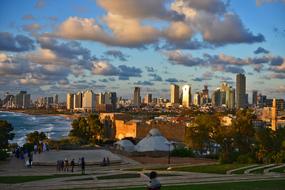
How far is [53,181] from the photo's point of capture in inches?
796

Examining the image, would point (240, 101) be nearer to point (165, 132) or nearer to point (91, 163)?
point (165, 132)

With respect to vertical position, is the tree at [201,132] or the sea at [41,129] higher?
the tree at [201,132]

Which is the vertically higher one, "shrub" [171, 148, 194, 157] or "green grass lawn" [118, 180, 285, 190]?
"green grass lawn" [118, 180, 285, 190]

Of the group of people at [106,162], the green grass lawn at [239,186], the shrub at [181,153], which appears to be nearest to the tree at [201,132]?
the shrub at [181,153]

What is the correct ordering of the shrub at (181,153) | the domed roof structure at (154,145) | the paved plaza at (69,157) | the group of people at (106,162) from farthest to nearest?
the domed roof structure at (154,145) < the shrub at (181,153) < the paved plaza at (69,157) < the group of people at (106,162)

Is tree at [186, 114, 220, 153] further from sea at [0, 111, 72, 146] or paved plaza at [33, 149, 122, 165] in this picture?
sea at [0, 111, 72, 146]

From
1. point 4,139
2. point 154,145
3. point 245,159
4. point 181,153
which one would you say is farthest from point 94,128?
point 245,159

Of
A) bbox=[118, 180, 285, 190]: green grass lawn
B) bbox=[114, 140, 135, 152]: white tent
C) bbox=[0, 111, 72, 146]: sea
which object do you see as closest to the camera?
bbox=[118, 180, 285, 190]: green grass lawn

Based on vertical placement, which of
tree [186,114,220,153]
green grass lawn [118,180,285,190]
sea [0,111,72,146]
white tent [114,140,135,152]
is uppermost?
tree [186,114,220,153]

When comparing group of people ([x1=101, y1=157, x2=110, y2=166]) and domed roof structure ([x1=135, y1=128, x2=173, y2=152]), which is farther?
domed roof structure ([x1=135, y1=128, x2=173, y2=152])

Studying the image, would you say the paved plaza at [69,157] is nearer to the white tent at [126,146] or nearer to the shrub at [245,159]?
the white tent at [126,146]

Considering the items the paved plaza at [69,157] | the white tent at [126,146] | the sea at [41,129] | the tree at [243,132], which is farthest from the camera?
the sea at [41,129]


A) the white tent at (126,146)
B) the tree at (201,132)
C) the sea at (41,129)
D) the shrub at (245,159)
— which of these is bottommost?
the sea at (41,129)

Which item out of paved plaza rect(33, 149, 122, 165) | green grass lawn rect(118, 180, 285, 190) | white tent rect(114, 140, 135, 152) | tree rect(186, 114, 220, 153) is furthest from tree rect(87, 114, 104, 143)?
green grass lawn rect(118, 180, 285, 190)
